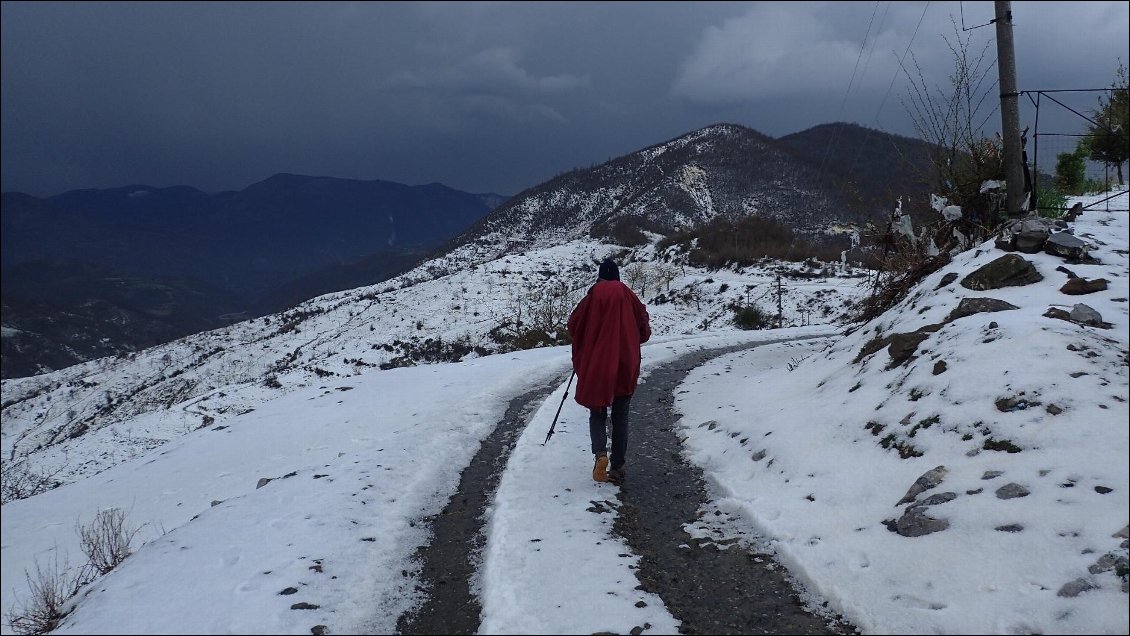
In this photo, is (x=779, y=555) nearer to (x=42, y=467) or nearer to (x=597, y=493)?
(x=597, y=493)

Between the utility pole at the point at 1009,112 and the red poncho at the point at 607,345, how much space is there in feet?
22.8

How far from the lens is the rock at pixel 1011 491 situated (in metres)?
3.60

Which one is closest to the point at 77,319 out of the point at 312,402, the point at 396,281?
the point at 396,281

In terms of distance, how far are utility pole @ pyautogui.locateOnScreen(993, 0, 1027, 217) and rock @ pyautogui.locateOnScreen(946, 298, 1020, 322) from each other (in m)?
3.43

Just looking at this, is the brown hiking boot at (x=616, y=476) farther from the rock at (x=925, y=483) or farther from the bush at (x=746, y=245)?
the bush at (x=746, y=245)

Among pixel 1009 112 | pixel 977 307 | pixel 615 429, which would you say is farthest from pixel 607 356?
pixel 1009 112

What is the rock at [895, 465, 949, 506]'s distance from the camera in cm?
415

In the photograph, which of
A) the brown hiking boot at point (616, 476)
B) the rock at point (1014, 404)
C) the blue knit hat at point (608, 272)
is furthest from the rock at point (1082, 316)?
the brown hiking boot at point (616, 476)

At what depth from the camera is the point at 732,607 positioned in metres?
3.74

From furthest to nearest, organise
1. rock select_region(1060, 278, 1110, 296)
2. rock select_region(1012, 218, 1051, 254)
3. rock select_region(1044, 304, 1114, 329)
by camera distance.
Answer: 1. rock select_region(1012, 218, 1051, 254)
2. rock select_region(1060, 278, 1110, 296)
3. rock select_region(1044, 304, 1114, 329)

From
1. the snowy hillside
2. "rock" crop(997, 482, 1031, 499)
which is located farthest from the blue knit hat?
the snowy hillside

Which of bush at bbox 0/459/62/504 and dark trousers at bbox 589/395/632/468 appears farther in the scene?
bush at bbox 0/459/62/504

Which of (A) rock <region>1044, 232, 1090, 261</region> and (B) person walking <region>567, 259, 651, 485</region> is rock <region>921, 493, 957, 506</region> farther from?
(A) rock <region>1044, 232, 1090, 261</region>

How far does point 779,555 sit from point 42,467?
4682 cm
